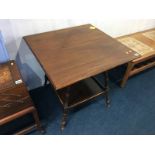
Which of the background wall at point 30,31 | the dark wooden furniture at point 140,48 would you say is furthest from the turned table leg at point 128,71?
the background wall at point 30,31

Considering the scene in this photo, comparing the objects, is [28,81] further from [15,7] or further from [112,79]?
[112,79]

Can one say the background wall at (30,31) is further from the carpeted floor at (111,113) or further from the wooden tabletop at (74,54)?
the carpeted floor at (111,113)

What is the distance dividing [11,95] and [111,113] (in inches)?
38.1

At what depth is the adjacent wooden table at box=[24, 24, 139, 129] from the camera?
961 millimetres

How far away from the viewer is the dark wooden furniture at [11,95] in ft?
3.25

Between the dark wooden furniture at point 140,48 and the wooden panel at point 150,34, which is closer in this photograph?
the dark wooden furniture at point 140,48

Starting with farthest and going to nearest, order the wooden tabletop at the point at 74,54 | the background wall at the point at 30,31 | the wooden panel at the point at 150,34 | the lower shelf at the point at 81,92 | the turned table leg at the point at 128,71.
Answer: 1. the wooden panel at the point at 150,34
2. the turned table leg at the point at 128,71
3. the lower shelf at the point at 81,92
4. the background wall at the point at 30,31
5. the wooden tabletop at the point at 74,54

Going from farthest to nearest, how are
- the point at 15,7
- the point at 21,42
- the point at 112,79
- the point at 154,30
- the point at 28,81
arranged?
the point at 154,30
the point at 112,79
the point at 28,81
the point at 21,42
the point at 15,7

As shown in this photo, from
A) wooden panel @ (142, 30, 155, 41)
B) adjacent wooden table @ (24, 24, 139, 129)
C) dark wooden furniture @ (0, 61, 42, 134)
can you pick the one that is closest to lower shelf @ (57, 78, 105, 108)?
adjacent wooden table @ (24, 24, 139, 129)

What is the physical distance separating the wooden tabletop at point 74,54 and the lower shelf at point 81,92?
368 millimetres

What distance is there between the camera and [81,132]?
54.5 inches

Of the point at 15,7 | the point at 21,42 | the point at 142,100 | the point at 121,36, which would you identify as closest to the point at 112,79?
the point at 142,100

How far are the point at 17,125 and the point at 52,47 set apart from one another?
30.4 inches

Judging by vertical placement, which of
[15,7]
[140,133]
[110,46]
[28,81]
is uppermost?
[15,7]
